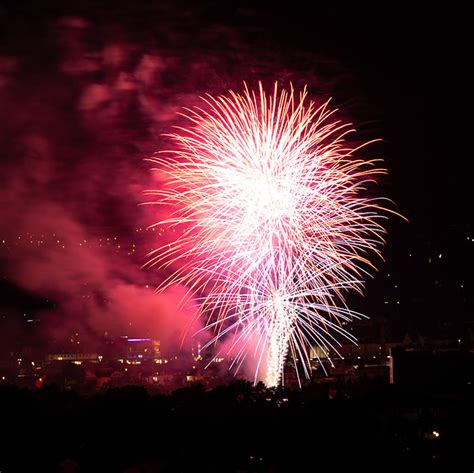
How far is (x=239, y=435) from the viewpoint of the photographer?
14344mm

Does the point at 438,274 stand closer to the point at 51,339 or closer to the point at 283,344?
the point at 51,339

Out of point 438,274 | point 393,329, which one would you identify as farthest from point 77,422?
point 438,274

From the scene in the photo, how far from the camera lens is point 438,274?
5441 cm

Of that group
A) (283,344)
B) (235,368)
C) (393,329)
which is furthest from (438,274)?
(283,344)

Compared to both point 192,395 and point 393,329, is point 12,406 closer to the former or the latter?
point 192,395

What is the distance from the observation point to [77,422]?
15812 mm

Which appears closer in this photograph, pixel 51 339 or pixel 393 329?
pixel 51 339

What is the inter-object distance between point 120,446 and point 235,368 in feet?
63.1

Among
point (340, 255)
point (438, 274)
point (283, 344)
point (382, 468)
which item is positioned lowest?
point (382, 468)

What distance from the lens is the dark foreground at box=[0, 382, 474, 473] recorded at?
41.6 feet

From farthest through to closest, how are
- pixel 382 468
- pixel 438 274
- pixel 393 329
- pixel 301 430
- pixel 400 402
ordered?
pixel 438 274 < pixel 393 329 < pixel 400 402 < pixel 301 430 < pixel 382 468

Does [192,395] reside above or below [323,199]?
below

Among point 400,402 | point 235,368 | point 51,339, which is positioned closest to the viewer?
point 400,402

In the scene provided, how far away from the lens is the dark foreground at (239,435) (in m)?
12.7
